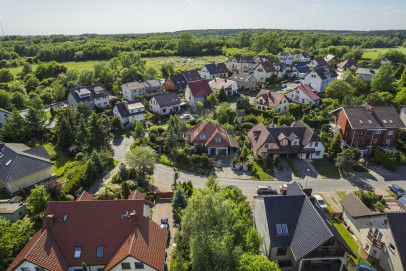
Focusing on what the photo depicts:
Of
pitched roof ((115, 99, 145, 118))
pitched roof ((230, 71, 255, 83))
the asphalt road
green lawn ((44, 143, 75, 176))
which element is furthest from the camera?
pitched roof ((230, 71, 255, 83))

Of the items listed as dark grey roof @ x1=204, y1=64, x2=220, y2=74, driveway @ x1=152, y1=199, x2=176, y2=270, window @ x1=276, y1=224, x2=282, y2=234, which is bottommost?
driveway @ x1=152, y1=199, x2=176, y2=270

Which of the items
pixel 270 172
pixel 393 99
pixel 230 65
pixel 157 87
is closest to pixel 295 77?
pixel 230 65

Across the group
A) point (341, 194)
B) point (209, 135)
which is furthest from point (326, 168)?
point (209, 135)

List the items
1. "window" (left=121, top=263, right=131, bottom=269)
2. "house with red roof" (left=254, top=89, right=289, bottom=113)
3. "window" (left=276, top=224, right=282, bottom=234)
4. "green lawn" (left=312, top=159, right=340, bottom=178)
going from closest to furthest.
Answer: "window" (left=121, top=263, right=131, bottom=269), "window" (left=276, top=224, right=282, bottom=234), "green lawn" (left=312, top=159, right=340, bottom=178), "house with red roof" (left=254, top=89, right=289, bottom=113)

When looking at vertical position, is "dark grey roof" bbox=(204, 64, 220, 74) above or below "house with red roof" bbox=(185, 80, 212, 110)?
above

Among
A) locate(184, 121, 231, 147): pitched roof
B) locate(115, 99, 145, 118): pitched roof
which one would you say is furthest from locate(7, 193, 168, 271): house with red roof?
locate(115, 99, 145, 118): pitched roof

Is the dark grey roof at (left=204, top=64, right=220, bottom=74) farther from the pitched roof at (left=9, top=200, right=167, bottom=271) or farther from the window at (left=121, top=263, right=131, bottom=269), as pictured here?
the window at (left=121, top=263, right=131, bottom=269)

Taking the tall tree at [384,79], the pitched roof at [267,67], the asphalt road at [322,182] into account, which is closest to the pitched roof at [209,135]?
the asphalt road at [322,182]

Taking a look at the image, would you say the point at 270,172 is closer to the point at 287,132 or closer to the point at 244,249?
the point at 287,132
